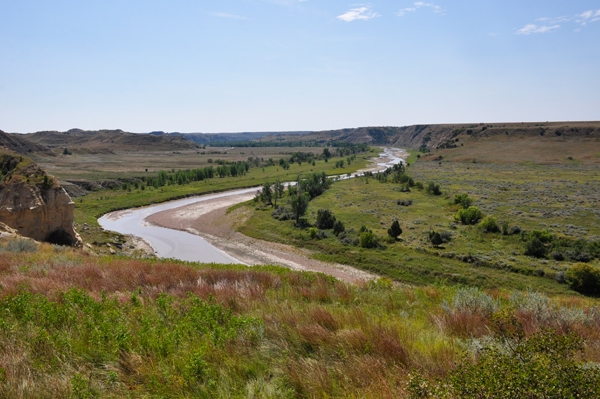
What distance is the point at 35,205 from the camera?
923 inches

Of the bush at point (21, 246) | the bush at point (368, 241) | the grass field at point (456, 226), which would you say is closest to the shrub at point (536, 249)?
the grass field at point (456, 226)

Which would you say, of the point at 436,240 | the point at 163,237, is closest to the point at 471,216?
the point at 436,240

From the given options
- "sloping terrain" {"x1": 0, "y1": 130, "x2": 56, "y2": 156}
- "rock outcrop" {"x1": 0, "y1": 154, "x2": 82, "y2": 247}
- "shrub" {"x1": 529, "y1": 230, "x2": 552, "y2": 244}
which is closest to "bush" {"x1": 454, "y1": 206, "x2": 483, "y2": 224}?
"shrub" {"x1": 529, "y1": 230, "x2": 552, "y2": 244}

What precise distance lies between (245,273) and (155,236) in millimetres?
31598

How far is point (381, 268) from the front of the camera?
25.5 meters

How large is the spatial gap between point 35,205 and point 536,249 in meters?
39.0

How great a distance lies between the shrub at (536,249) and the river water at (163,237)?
81.7ft

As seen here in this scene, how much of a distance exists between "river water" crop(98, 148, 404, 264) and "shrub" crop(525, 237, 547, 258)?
81.7ft

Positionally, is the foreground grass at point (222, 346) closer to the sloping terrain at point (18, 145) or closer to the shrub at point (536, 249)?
the shrub at point (536, 249)

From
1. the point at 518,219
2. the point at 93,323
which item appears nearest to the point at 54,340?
the point at 93,323

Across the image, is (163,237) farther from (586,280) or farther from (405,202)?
(586,280)

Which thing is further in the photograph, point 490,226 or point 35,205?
point 490,226

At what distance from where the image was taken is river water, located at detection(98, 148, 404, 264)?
1229 inches

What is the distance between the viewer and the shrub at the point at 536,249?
82.4 ft
